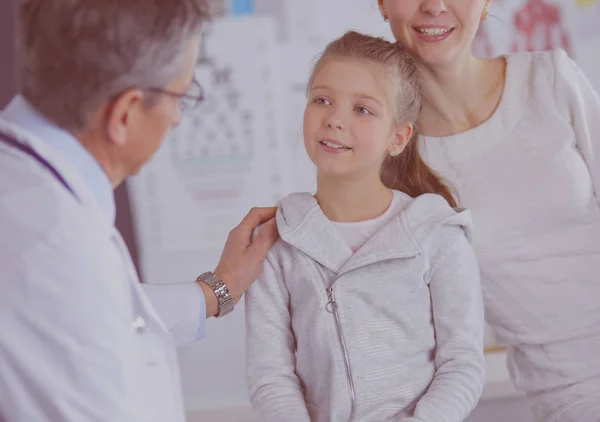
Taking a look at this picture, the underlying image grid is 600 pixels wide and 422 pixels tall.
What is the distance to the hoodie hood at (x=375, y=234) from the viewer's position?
1.44 m

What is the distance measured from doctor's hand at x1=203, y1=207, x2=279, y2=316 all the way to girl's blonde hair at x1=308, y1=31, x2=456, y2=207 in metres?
0.26

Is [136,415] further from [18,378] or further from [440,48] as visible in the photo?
[440,48]

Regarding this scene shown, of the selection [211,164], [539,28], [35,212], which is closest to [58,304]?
[35,212]

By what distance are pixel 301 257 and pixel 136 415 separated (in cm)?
50

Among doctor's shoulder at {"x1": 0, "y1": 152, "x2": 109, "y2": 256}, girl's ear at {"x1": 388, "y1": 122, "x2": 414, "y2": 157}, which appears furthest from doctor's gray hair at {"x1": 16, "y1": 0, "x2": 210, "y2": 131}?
girl's ear at {"x1": 388, "y1": 122, "x2": 414, "y2": 157}

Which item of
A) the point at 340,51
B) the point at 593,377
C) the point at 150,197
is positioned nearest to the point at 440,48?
the point at 340,51

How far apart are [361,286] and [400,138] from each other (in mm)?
289

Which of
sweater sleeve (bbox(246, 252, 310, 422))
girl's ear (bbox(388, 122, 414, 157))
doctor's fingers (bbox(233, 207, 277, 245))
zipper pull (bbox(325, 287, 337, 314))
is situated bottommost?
sweater sleeve (bbox(246, 252, 310, 422))

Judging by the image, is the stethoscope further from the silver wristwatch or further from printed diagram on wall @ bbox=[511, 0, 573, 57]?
printed diagram on wall @ bbox=[511, 0, 573, 57]

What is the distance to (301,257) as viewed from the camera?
1481 millimetres

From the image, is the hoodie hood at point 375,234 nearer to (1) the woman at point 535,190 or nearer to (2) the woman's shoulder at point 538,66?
(1) the woman at point 535,190

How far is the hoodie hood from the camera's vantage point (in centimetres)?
144

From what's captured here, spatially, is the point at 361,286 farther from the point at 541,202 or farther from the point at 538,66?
the point at 538,66

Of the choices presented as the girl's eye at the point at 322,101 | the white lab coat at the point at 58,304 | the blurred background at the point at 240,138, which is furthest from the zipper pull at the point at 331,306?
the blurred background at the point at 240,138
